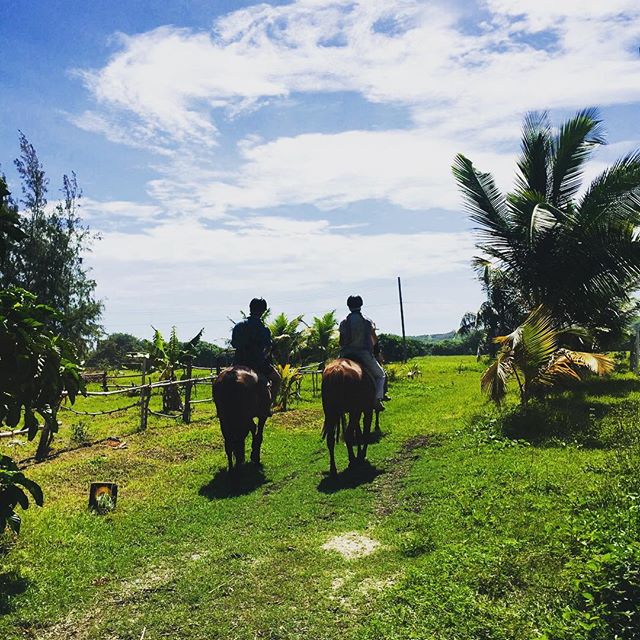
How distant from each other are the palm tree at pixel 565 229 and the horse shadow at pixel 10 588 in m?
11.1

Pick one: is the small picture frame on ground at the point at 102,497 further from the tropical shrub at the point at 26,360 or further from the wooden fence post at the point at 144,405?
the wooden fence post at the point at 144,405

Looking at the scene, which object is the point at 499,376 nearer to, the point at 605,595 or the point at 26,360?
the point at 605,595

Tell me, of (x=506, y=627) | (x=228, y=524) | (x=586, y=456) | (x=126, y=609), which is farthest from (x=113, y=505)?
(x=586, y=456)

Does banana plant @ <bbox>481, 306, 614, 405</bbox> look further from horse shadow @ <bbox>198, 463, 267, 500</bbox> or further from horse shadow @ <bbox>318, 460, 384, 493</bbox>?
horse shadow @ <bbox>198, 463, 267, 500</bbox>

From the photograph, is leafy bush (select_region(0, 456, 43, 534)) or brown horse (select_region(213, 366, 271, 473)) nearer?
leafy bush (select_region(0, 456, 43, 534))

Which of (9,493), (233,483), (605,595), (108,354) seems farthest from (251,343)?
Answer: (108,354)

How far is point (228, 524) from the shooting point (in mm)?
7289

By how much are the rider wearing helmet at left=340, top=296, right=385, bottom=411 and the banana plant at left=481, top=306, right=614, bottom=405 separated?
270 centimetres

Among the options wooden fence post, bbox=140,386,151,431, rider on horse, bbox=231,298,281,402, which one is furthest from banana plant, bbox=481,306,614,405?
wooden fence post, bbox=140,386,151,431

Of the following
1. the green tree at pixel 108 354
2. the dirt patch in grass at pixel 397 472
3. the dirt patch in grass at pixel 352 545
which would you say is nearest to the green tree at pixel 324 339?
the dirt patch in grass at pixel 397 472

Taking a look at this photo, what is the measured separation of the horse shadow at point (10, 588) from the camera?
16.8 feet

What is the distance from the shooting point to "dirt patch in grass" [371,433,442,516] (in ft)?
25.1

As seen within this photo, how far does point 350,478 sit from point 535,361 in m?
4.64

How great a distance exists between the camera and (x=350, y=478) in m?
9.09
